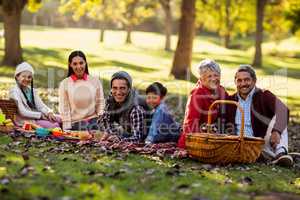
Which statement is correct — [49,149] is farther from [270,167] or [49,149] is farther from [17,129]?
[270,167]

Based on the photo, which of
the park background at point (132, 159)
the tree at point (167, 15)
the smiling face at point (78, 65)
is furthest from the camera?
the tree at point (167, 15)

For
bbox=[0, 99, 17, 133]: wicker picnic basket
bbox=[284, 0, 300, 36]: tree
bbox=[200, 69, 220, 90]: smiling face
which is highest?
bbox=[284, 0, 300, 36]: tree

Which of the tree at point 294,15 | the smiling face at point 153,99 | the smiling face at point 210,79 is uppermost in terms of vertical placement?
the tree at point 294,15

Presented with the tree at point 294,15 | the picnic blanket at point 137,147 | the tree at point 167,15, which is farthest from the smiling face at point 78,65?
the tree at point 167,15

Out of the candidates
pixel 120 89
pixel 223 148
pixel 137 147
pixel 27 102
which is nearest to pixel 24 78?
pixel 27 102

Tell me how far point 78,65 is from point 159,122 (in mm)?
2327

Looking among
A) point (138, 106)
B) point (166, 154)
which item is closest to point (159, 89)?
point (138, 106)

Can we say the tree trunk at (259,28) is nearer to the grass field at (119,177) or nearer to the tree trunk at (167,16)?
the tree trunk at (167,16)

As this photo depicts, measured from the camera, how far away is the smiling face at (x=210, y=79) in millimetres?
11023

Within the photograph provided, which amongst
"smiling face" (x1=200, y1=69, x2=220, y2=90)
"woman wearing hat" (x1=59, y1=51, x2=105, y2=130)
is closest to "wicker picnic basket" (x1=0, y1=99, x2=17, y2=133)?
"woman wearing hat" (x1=59, y1=51, x2=105, y2=130)

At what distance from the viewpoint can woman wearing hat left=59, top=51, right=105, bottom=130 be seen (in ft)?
41.8

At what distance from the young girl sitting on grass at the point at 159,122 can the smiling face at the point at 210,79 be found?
1.10m

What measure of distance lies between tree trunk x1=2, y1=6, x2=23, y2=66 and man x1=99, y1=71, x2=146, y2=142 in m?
18.9

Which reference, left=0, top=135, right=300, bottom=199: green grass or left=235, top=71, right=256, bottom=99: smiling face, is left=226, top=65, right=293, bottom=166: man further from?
left=0, top=135, right=300, bottom=199: green grass
